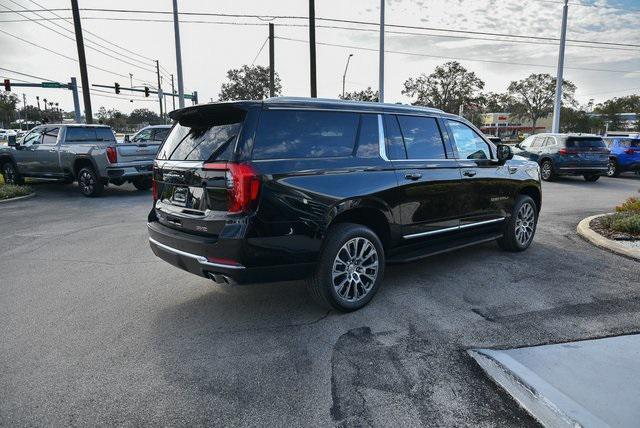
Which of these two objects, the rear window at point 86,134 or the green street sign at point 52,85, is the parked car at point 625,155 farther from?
the green street sign at point 52,85

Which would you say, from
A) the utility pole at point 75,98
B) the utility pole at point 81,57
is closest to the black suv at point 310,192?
the utility pole at point 81,57

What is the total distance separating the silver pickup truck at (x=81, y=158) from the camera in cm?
1159

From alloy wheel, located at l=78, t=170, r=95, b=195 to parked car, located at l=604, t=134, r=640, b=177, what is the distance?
61.8 feet

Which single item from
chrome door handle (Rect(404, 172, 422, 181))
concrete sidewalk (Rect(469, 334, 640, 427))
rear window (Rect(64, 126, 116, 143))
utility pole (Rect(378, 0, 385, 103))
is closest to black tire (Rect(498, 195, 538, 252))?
chrome door handle (Rect(404, 172, 422, 181))

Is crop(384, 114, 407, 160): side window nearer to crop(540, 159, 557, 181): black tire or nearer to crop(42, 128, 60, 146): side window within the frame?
crop(42, 128, 60, 146): side window

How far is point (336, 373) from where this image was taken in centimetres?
312

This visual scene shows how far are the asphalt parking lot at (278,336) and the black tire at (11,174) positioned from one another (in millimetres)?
9341

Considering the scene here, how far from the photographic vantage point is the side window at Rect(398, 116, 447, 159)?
4.71 metres

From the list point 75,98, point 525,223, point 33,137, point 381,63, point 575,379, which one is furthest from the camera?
point 75,98

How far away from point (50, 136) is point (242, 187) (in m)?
12.1

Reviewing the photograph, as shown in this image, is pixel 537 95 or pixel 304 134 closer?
pixel 304 134

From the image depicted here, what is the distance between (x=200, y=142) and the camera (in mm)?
3941

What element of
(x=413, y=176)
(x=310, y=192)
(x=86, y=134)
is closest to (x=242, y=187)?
(x=310, y=192)

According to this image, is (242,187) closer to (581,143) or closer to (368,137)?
(368,137)
